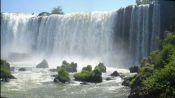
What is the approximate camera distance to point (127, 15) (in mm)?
37625

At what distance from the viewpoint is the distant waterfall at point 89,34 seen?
35.8 meters

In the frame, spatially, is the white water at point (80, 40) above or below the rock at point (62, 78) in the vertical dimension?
above

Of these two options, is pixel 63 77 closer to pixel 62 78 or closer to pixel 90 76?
pixel 62 78

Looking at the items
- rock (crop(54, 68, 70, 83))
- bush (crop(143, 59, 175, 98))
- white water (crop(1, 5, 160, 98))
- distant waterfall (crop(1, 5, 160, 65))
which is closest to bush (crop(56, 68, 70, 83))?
rock (crop(54, 68, 70, 83))

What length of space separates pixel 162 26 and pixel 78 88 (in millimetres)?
14401

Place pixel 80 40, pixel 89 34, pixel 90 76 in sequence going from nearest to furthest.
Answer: pixel 90 76
pixel 89 34
pixel 80 40

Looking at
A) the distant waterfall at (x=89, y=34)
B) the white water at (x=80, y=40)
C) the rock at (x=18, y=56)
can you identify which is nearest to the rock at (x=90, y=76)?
the white water at (x=80, y=40)

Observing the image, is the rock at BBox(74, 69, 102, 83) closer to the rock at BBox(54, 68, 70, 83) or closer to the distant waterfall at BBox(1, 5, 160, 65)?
the rock at BBox(54, 68, 70, 83)

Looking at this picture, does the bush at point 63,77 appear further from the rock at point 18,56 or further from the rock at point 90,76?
the rock at point 18,56

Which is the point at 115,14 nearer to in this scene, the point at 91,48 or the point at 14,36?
the point at 91,48

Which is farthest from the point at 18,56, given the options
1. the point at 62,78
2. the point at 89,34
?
the point at 62,78

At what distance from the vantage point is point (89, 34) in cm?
4231

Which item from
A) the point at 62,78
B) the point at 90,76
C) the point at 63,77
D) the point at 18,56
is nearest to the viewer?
the point at 62,78

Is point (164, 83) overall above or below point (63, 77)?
above
